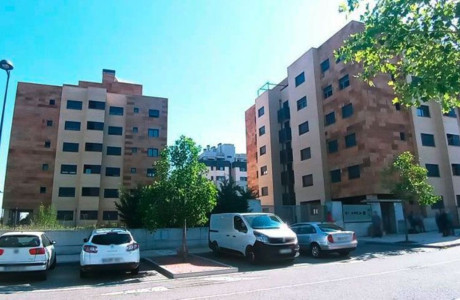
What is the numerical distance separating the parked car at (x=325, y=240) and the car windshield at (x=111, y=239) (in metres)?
7.96

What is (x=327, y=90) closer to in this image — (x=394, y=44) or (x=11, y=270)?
(x=394, y=44)

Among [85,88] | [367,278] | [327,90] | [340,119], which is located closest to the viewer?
[367,278]

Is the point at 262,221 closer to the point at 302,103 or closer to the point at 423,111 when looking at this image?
the point at 423,111

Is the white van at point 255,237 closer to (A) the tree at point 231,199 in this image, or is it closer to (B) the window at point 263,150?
(A) the tree at point 231,199

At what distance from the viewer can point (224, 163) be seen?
9606 cm

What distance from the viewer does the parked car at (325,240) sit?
14531 millimetres

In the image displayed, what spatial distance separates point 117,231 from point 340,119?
91.4ft

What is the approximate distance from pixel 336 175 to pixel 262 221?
22769 mm

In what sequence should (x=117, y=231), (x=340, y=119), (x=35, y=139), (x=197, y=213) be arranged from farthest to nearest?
1. (x=35, y=139)
2. (x=340, y=119)
3. (x=197, y=213)
4. (x=117, y=231)

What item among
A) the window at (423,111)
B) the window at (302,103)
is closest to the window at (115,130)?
the window at (302,103)

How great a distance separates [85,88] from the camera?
1844 inches

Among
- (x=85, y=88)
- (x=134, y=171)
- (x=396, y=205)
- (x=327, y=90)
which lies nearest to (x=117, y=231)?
(x=396, y=205)

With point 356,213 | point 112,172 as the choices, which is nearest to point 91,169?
point 112,172

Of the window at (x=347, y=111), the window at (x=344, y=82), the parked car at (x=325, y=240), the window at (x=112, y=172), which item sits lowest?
the parked car at (x=325, y=240)
